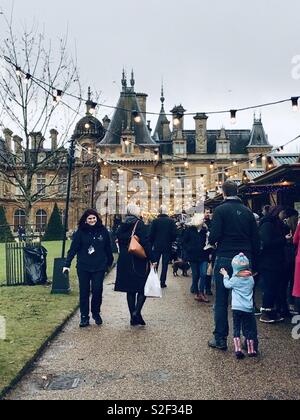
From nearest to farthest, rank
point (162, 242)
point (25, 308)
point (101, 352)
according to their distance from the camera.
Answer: point (101, 352)
point (25, 308)
point (162, 242)

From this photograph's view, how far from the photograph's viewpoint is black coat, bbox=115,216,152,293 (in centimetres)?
743

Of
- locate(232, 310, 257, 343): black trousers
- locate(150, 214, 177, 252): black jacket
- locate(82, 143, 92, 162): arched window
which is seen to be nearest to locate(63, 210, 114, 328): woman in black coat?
locate(232, 310, 257, 343): black trousers

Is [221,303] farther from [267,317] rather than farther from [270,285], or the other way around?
[267,317]

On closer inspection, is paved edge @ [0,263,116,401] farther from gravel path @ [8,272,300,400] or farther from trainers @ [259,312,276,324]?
trainers @ [259,312,276,324]

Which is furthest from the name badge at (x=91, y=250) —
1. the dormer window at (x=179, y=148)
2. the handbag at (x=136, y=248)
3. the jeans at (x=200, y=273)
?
the dormer window at (x=179, y=148)

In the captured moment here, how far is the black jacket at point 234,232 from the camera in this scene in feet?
→ 19.6

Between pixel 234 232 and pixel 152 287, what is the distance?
6.28ft

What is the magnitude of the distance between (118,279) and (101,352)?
1683mm

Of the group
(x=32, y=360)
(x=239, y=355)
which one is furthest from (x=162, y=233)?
(x=32, y=360)
